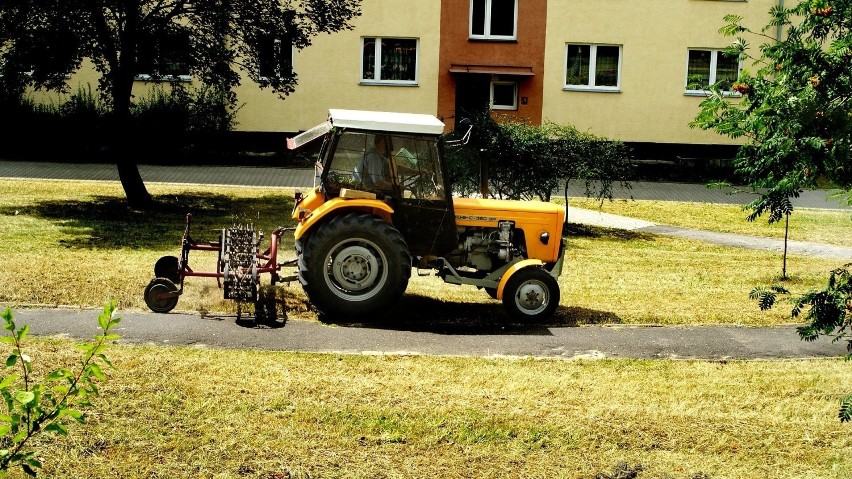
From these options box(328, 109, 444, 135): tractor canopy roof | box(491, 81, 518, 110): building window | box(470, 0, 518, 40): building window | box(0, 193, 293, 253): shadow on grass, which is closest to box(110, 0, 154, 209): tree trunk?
box(0, 193, 293, 253): shadow on grass

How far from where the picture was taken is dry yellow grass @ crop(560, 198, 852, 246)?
2073cm

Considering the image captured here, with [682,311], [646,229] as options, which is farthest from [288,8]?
[682,311]

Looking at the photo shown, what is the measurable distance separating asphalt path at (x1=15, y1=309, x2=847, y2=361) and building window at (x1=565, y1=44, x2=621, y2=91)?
20580mm

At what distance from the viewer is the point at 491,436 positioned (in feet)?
23.1

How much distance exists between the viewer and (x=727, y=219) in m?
22.4

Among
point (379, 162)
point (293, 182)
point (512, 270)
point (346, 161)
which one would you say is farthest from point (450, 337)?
point (293, 182)

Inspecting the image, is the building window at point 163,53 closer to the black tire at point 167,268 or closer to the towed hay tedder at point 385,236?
the black tire at point 167,268

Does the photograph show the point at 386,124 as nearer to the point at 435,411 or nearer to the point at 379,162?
the point at 379,162

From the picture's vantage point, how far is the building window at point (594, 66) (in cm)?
3066

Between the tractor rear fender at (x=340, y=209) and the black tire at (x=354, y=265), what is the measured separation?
3.6 inches

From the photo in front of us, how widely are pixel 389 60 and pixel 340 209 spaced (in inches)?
797

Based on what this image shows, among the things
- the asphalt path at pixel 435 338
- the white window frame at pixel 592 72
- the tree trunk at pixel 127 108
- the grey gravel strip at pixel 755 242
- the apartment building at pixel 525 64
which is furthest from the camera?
the white window frame at pixel 592 72

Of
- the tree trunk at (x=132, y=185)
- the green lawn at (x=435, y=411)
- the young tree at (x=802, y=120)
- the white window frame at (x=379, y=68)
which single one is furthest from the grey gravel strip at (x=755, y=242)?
the young tree at (x=802, y=120)

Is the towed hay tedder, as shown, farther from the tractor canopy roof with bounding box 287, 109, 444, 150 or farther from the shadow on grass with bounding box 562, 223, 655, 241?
the shadow on grass with bounding box 562, 223, 655, 241
